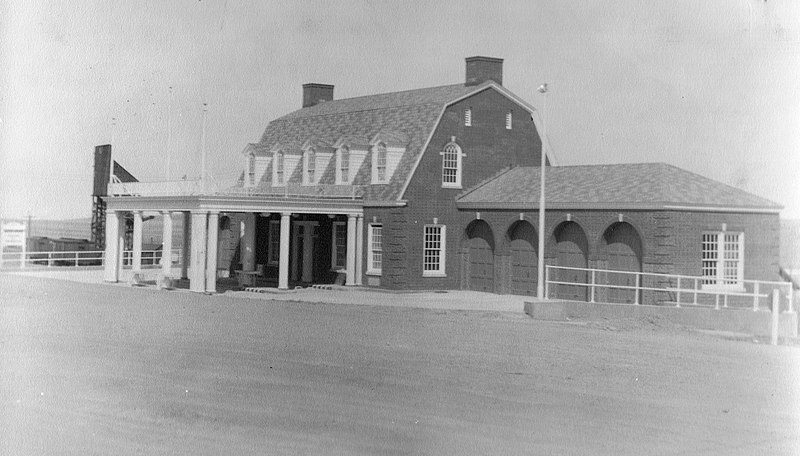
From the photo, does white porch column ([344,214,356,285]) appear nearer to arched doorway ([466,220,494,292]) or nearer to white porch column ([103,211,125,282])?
arched doorway ([466,220,494,292])

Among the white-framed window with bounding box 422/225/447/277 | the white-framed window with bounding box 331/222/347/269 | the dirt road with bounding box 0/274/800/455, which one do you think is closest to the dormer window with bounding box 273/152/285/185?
the white-framed window with bounding box 331/222/347/269

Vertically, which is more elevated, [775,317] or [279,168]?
[279,168]

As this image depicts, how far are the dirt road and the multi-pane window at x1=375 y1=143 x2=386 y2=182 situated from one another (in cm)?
1264

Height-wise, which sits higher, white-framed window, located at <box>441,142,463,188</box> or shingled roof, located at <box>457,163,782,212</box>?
white-framed window, located at <box>441,142,463,188</box>

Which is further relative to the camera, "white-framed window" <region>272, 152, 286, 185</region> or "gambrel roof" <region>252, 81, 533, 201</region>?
"white-framed window" <region>272, 152, 286, 185</region>

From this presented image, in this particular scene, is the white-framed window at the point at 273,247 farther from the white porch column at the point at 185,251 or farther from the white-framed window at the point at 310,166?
the white porch column at the point at 185,251

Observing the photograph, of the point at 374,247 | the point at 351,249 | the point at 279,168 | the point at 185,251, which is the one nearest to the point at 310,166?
the point at 279,168

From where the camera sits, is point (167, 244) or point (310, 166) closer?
point (167, 244)

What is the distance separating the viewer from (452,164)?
118 ft

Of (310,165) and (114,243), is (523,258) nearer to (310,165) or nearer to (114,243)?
(310,165)

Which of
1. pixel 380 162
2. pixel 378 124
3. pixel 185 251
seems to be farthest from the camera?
pixel 185 251

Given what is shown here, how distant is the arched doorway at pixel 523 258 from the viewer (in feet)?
107

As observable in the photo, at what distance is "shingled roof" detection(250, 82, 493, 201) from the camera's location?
35.4 m

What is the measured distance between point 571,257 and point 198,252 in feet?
38.8
